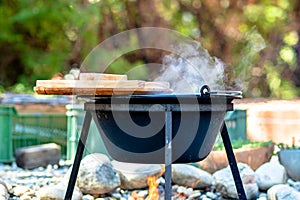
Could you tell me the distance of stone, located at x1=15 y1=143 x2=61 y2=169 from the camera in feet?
12.4

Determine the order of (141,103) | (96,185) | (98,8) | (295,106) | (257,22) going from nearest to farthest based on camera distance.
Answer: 1. (141,103)
2. (96,185)
3. (295,106)
4. (98,8)
5. (257,22)

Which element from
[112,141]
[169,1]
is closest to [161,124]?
[112,141]

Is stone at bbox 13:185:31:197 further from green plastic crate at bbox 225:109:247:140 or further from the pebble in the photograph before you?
green plastic crate at bbox 225:109:247:140

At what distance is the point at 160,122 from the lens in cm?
184

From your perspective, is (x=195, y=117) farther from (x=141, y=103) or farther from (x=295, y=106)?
(x=295, y=106)

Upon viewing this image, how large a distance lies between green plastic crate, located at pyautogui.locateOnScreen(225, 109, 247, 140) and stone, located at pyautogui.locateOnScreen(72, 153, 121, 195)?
1713 millimetres

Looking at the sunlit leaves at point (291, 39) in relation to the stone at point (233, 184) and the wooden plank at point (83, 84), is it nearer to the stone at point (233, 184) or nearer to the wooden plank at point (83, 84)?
the stone at point (233, 184)

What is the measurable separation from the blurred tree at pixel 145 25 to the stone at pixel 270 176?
2.70m

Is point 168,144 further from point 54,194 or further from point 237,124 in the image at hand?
point 237,124

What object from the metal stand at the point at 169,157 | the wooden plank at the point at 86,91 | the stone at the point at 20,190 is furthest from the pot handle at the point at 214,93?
the stone at the point at 20,190

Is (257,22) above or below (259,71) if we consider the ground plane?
above

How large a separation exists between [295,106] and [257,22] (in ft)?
7.17

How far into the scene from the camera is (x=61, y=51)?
20.7ft

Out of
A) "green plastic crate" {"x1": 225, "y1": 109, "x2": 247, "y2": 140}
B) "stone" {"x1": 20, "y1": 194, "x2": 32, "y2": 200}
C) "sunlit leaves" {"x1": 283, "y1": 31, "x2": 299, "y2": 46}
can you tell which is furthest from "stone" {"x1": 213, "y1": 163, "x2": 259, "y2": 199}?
"sunlit leaves" {"x1": 283, "y1": 31, "x2": 299, "y2": 46}
